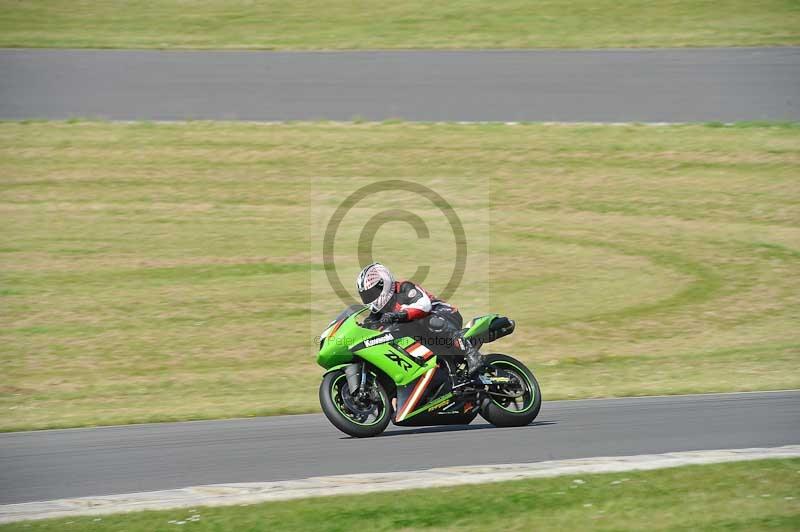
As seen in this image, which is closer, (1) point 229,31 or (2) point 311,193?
(2) point 311,193

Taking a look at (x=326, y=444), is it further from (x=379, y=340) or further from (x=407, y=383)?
(x=379, y=340)

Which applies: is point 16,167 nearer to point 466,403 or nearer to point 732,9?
point 466,403

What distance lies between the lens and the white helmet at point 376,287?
34.3ft

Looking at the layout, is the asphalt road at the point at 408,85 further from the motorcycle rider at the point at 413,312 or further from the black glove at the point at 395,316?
the black glove at the point at 395,316

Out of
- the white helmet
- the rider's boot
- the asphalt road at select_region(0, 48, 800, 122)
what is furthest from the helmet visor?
the asphalt road at select_region(0, 48, 800, 122)

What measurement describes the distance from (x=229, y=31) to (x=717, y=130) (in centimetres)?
1420

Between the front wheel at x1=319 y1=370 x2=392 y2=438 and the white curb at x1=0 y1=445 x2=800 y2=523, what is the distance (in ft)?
4.27

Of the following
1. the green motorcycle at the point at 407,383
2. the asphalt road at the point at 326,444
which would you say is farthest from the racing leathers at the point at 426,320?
the asphalt road at the point at 326,444

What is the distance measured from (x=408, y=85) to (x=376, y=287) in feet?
52.8

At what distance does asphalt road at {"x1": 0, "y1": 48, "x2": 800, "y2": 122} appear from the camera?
2453 cm

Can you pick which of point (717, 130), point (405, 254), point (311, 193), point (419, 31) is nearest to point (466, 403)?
point (405, 254)

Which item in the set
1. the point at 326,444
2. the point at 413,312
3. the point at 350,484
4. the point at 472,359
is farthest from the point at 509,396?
the point at 350,484

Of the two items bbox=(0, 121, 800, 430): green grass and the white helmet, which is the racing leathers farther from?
bbox=(0, 121, 800, 430): green grass

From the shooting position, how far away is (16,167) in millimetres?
22891
